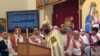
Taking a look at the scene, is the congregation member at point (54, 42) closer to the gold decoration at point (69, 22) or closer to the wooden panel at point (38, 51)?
the wooden panel at point (38, 51)

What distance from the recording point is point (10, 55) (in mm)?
12023

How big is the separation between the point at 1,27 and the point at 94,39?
11.6 m

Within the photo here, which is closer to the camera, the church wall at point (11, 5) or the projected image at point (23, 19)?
the projected image at point (23, 19)

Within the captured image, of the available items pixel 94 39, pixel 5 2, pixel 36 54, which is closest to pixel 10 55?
pixel 36 54

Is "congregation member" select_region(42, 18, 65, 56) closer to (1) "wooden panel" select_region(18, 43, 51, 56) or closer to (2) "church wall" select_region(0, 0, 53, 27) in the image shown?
(1) "wooden panel" select_region(18, 43, 51, 56)

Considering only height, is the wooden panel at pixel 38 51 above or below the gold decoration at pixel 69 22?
below

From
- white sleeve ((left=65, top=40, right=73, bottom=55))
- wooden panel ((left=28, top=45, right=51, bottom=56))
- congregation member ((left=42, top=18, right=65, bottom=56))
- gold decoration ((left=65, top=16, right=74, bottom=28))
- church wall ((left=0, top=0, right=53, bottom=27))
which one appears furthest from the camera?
church wall ((left=0, top=0, right=53, bottom=27))

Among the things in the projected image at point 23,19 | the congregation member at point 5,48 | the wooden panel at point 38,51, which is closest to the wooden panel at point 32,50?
the wooden panel at point 38,51

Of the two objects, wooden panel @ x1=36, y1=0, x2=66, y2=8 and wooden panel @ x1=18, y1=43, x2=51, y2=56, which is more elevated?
wooden panel @ x1=36, y1=0, x2=66, y2=8

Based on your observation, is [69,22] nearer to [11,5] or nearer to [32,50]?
[11,5]

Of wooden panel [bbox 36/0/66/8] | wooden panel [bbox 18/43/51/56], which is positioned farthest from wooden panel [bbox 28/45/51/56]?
wooden panel [bbox 36/0/66/8]

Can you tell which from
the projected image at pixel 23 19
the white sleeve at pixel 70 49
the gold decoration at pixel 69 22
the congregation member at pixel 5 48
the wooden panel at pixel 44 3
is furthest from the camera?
the projected image at pixel 23 19

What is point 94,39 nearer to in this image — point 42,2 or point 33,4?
point 42,2

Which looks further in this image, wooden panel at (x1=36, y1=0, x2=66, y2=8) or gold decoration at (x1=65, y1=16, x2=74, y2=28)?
wooden panel at (x1=36, y1=0, x2=66, y2=8)
